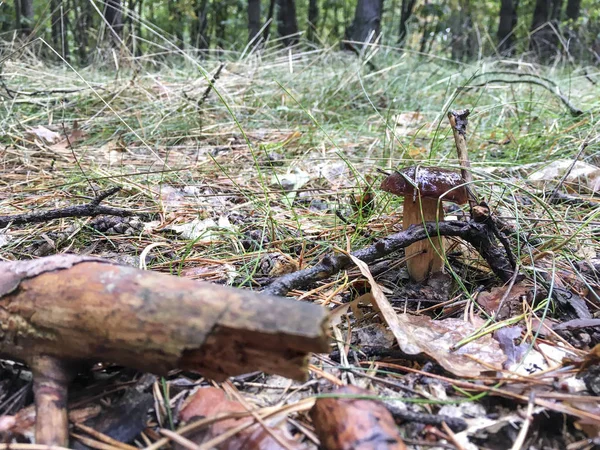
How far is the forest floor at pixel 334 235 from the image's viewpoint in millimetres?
874

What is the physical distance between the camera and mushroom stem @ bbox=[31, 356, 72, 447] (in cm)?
73

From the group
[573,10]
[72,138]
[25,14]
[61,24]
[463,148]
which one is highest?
[573,10]

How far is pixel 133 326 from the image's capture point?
29.2 inches

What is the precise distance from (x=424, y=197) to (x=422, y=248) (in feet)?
0.61

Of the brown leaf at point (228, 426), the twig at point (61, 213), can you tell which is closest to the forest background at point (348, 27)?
the twig at point (61, 213)

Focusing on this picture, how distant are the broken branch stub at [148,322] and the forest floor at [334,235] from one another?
14 cm

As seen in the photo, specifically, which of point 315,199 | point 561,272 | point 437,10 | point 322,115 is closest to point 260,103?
point 322,115

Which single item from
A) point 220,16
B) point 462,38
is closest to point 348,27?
point 462,38

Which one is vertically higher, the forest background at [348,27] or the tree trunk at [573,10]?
the tree trunk at [573,10]

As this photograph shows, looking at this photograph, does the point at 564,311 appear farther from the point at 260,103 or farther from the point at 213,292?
the point at 260,103

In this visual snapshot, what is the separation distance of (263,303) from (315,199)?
1.53 metres

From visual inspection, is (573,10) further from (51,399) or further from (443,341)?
(51,399)

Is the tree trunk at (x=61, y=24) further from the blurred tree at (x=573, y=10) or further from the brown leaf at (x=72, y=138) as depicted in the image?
the blurred tree at (x=573, y=10)

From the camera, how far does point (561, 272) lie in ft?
4.62
